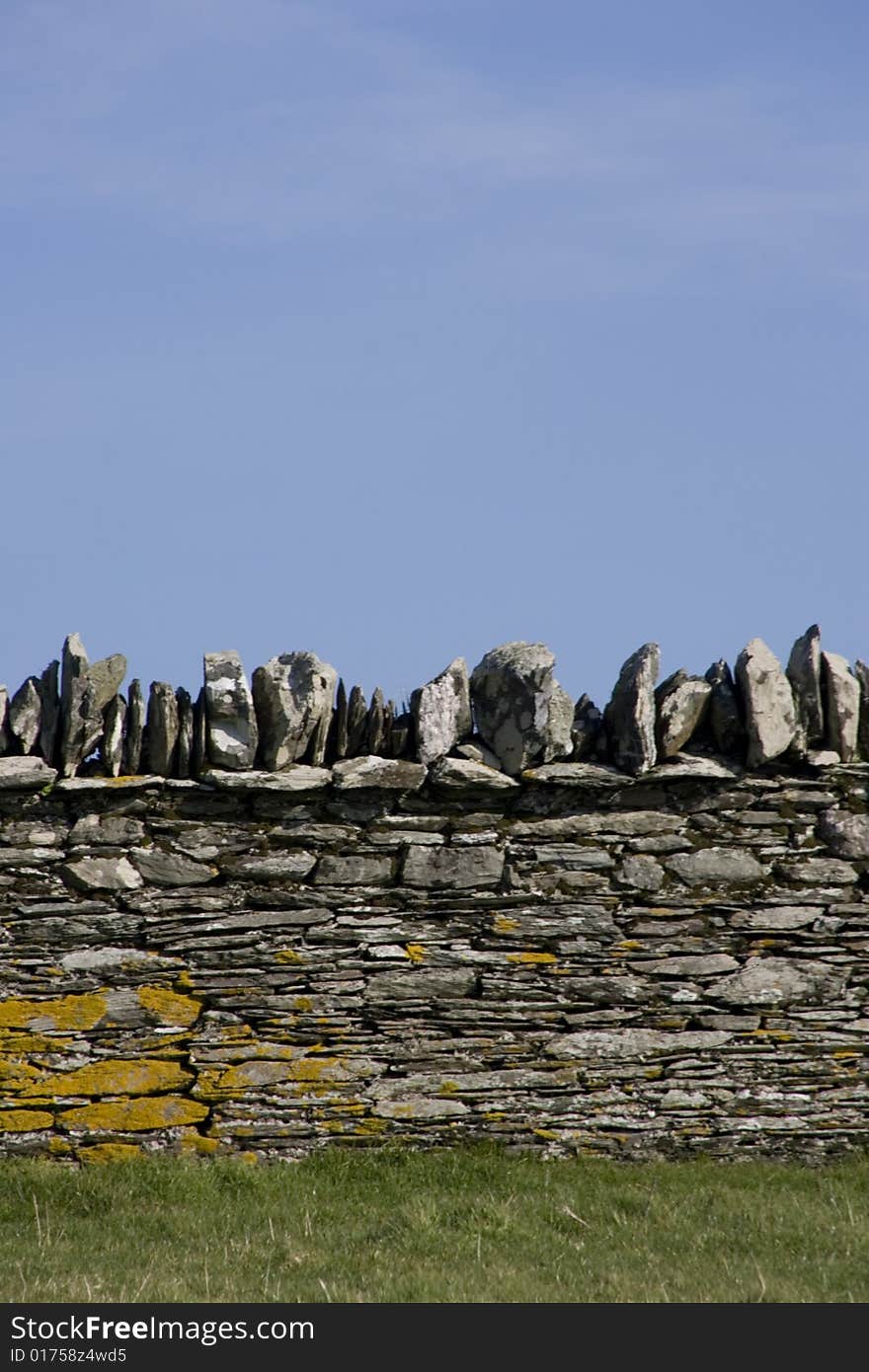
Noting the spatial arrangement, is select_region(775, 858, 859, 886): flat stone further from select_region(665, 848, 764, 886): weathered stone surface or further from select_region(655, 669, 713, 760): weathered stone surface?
select_region(655, 669, 713, 760): weathered stone surface

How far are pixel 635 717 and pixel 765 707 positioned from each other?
2.56 feet

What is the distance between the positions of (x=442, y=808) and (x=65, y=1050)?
2442 mm

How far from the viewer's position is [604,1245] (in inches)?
264

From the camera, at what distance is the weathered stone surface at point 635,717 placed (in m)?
8.09

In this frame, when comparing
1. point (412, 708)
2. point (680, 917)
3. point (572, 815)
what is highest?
point (412, 708)

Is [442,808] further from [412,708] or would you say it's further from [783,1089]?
[783,1089]

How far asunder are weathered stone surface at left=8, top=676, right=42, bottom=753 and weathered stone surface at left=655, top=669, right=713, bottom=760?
3.49 meters

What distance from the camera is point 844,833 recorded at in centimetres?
834

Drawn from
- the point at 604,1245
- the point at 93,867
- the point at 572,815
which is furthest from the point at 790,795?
the point at 93,867

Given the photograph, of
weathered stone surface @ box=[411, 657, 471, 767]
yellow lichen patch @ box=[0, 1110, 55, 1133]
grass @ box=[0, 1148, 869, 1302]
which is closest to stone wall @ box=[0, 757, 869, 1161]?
yellow lichen patch @ box=[0, 1110, 55, 1133]

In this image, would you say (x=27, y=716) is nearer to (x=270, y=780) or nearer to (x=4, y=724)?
(x=4, y=724)

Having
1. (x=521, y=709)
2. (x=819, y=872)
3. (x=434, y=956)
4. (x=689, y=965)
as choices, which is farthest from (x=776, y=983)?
(x=521, y=709)
